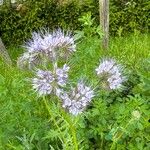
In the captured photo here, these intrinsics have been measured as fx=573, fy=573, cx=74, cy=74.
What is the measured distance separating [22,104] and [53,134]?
0.46 meters

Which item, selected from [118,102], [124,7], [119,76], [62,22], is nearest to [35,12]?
[62,22]

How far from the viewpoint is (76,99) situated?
305 centimetres

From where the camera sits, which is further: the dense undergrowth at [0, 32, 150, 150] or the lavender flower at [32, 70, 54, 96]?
the dense undergrowth at [0, 32, 150, 150]

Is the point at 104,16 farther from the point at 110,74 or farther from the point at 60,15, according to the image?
the point at 110,74

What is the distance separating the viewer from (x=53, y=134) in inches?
148

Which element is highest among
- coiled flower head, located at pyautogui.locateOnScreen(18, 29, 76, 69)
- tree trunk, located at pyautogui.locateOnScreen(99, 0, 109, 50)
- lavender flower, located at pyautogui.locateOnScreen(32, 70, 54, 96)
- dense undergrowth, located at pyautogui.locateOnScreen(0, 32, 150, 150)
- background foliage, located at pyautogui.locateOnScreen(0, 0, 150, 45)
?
coiled flower head, located at pyautogui.locateOnScreen(18, 29, 76, 69)

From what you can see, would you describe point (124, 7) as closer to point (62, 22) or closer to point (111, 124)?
point (62, 22)

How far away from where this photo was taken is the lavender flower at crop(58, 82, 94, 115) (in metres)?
3.03

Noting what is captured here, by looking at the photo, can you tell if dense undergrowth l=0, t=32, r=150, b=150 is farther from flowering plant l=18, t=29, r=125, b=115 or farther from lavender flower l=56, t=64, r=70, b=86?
lavender flower l=56, t=64, r=70, b=86

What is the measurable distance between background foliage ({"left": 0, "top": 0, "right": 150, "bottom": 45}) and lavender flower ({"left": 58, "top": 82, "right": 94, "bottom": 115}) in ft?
19.4

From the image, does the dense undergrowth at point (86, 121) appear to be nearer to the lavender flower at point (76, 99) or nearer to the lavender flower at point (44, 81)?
the lavender flower at point (76, 99)

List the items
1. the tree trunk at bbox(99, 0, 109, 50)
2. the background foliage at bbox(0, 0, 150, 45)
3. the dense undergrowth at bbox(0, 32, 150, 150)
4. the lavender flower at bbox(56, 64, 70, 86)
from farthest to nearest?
the background foliage at bbox(0, 0, 150, 45)
the tree trunk at bbox(99, 0, 109, 50)
the dense undergrowth at bbox(0, 32, 150, 150)
the lavender flower at bbox(56, 64, 70, 86)

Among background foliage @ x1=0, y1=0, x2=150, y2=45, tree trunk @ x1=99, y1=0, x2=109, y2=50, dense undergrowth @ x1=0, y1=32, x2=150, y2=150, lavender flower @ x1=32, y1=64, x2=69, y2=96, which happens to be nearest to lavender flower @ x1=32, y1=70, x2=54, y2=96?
lavender flower @ x1=32, y1=64, x2=69, y2=96

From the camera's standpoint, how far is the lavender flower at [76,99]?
9.93 feet
